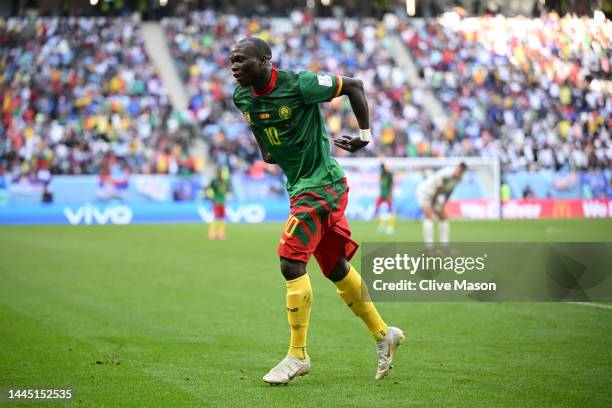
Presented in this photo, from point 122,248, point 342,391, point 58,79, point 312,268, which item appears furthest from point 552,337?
point 58,79

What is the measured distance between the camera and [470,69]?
44.5 meters

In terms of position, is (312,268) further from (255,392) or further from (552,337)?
(255,392)

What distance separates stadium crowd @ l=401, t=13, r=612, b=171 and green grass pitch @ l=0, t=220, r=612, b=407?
74.3 feet

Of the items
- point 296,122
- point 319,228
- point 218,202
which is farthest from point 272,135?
point 218,202

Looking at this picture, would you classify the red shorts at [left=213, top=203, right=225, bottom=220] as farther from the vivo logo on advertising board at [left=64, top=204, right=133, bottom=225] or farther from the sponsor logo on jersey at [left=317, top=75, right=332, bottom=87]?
the sponsor logo on jersey at [left=317, top=75, right=332, bottom=87]

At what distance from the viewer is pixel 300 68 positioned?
141ft

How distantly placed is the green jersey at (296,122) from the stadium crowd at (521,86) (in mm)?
26924

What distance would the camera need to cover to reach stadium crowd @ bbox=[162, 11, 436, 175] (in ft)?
131

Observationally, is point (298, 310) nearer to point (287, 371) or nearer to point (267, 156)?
point (287, 371)

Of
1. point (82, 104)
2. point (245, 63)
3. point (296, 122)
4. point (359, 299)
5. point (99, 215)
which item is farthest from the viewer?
point (82, 104)

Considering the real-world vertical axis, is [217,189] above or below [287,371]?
below

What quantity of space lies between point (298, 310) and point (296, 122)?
1.41 m

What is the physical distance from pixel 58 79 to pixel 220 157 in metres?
7.73

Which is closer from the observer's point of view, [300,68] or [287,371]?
[287,371]
